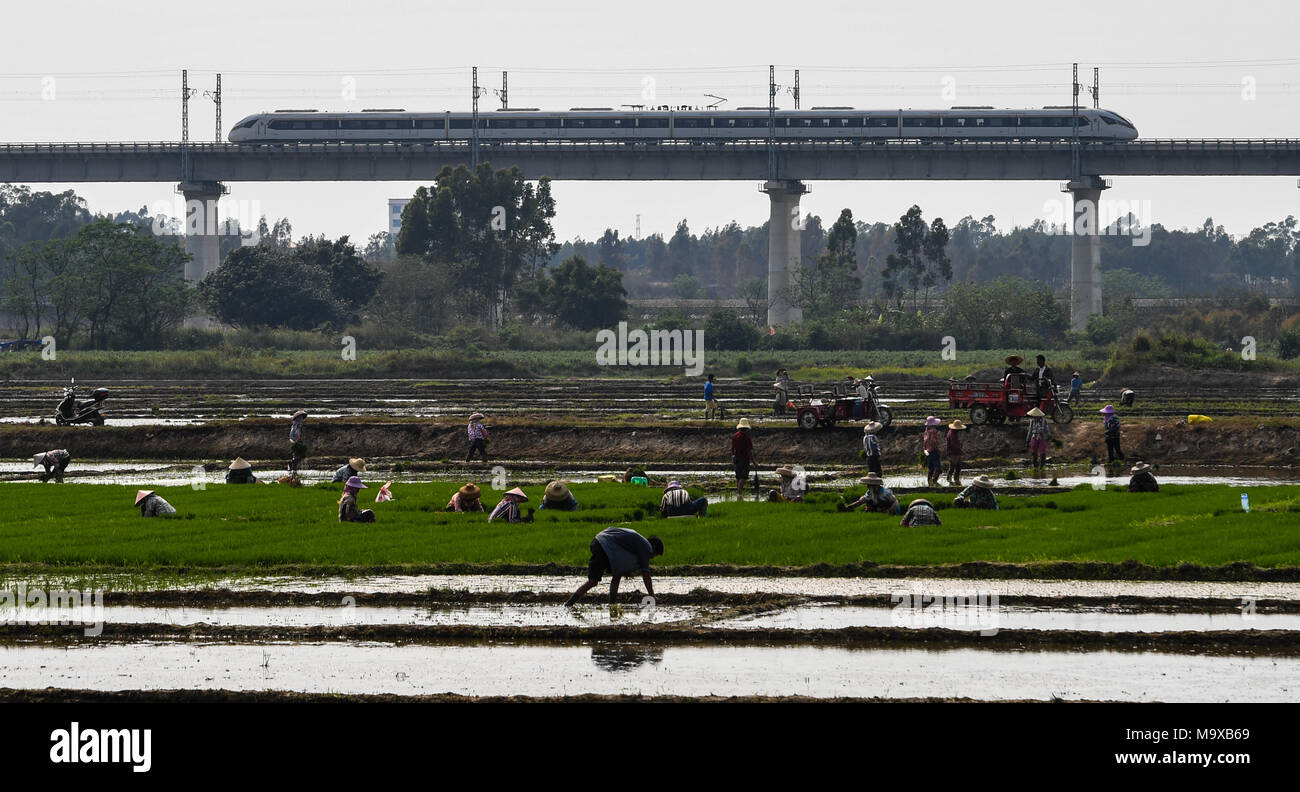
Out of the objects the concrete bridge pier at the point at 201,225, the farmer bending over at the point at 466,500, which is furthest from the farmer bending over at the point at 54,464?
the concrete bridge pier at the point at 201,225

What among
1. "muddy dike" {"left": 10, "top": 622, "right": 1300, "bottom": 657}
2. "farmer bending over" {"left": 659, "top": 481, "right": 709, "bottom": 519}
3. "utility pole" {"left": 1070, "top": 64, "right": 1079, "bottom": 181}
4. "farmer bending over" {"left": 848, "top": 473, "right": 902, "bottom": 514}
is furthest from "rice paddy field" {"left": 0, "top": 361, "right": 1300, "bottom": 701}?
"utility pole" {"left": 1070, "top": 64, "right": 1079, "bottom": 181}

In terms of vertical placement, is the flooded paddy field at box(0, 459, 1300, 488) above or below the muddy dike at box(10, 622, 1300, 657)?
A: above

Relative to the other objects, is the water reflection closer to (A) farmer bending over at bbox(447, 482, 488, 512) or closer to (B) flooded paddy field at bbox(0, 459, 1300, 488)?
(A) farmer bending over at bbox(447, 482, 488, 512)

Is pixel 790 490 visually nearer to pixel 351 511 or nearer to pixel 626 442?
pixel 351 511

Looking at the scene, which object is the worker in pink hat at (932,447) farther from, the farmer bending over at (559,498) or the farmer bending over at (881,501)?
the farmer bending over at (559,498)

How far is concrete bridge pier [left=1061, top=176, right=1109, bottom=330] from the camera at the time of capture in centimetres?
9806

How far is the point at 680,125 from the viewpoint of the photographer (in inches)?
3824

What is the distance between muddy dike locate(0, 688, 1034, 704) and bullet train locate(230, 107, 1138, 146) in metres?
83.1

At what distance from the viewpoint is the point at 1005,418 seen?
40.8m

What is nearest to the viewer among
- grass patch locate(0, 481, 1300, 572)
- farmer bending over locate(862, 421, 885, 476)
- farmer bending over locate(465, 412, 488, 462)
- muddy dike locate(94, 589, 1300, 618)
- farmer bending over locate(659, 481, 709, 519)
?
muddy dike locate(94, 589, 1300, 618)

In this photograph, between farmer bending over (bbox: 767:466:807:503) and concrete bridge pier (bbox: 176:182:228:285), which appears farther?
concrete bridge pier (bbox: 176:182:228:285)

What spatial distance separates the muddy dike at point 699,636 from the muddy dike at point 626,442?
796 inches

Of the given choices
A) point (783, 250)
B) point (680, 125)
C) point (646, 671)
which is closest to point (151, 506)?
point (646, 671)
